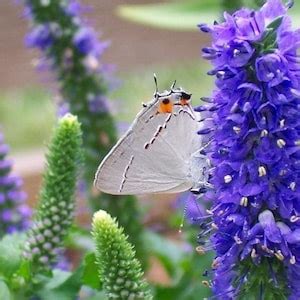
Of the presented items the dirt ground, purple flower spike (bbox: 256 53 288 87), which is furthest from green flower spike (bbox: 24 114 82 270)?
the dirt ground

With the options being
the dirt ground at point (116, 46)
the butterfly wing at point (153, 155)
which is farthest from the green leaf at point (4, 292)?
the dirt ground at point (116, 46)

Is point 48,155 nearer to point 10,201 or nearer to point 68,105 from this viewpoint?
point 10,201

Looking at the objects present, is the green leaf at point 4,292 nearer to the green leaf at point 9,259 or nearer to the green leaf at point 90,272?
the green leaf at point 9,259

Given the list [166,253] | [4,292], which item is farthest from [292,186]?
[166,253]

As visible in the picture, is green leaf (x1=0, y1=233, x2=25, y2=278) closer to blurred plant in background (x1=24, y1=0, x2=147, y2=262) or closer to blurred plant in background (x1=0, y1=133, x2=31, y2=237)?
blurred plant in background (x1=0, y1=133, x2=31, y2=237)

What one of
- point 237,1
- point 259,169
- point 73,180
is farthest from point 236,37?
point 237,1
